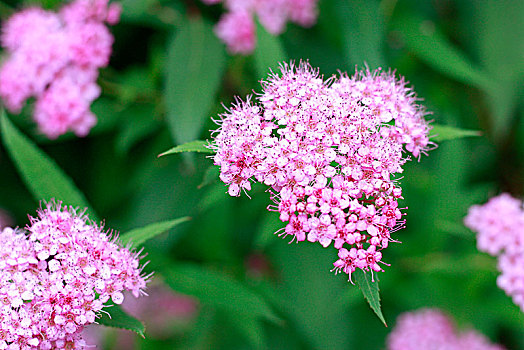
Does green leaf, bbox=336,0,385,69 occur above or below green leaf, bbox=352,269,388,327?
above

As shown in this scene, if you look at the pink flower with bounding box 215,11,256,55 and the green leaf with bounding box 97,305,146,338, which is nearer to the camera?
the green leaf with bounding box 97,305,146,338

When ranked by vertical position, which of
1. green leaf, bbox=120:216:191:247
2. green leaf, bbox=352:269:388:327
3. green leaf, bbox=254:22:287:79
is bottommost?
green leaf, bbox=352:269:388:327

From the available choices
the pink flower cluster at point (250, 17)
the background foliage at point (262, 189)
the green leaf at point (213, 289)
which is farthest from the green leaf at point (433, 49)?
the green leaf at point (213, 289)

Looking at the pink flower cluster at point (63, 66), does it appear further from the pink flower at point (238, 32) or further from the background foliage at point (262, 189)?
the pink flower at point (238, 32)

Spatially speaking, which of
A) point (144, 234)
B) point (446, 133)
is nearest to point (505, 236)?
point (446, 133)

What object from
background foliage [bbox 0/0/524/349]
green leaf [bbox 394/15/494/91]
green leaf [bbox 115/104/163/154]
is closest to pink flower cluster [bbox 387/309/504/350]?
background foliage [bbox 0/0/524/349]

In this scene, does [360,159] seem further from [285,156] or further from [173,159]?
[173,159]

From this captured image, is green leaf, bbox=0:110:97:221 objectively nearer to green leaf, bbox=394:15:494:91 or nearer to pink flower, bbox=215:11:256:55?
pink flower, bbox=215:11:256:55

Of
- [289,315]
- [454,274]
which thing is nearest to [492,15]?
[454,274]
